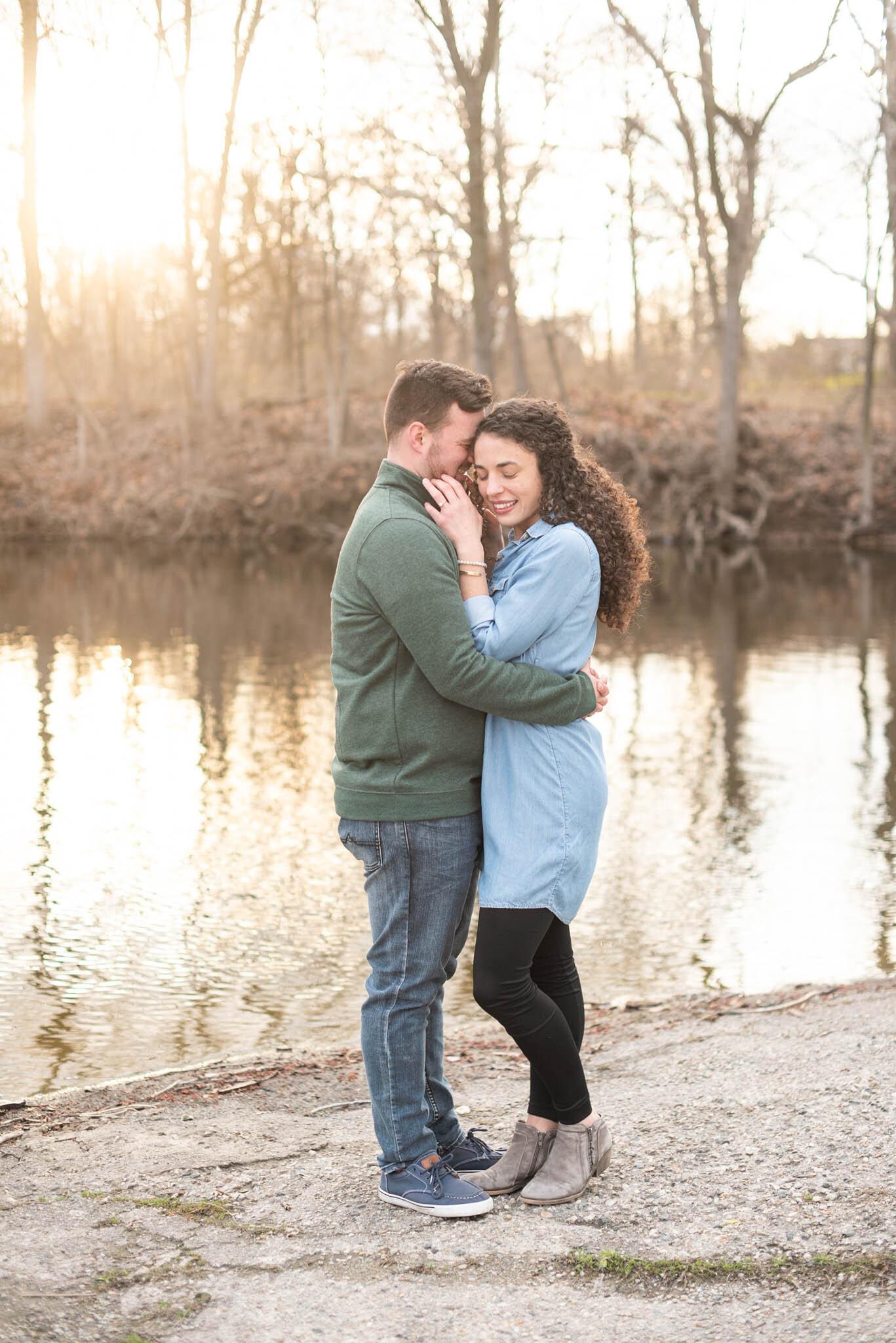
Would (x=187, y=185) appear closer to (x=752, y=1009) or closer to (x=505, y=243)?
(x=505, y=243)

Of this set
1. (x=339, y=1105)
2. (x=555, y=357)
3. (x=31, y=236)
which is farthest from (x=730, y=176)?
(x=339, y=1105)

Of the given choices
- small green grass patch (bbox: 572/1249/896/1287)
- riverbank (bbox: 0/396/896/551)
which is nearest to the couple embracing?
small green grass patch (bbox: 572/1249/896/1287)

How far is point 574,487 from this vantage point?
3.39m

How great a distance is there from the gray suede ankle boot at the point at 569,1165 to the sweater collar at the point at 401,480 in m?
1.67

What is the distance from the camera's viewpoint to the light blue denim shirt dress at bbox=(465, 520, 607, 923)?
3268mm

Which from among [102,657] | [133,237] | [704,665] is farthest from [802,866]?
[133,237]

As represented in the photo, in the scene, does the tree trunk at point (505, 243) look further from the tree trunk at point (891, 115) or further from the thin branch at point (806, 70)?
the tree trunk at point (891, 115)

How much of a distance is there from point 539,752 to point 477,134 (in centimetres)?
1885

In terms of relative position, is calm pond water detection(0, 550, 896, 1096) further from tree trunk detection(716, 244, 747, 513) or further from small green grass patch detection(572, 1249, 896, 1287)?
tree trunk detection(716, 244, 747, 513)

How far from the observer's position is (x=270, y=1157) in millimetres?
3848

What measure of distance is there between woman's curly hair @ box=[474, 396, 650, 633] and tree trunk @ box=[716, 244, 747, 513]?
2676 cm

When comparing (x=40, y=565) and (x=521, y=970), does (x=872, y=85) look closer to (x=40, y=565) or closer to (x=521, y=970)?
(x=40, y=565)

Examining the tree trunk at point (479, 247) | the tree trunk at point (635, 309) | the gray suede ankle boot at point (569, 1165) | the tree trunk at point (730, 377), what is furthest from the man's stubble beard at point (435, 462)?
the tree trunk at point (635, 309)

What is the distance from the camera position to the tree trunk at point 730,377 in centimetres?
2866
